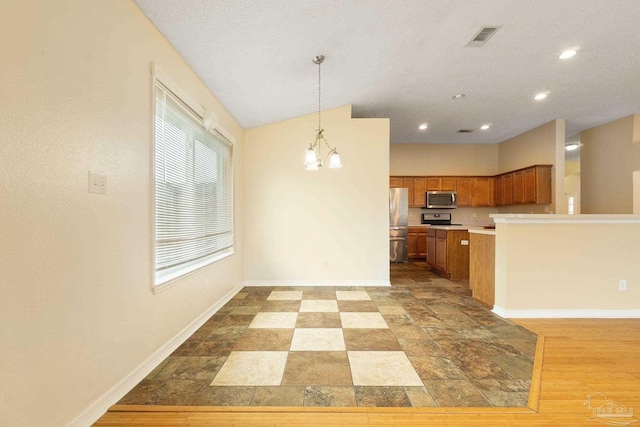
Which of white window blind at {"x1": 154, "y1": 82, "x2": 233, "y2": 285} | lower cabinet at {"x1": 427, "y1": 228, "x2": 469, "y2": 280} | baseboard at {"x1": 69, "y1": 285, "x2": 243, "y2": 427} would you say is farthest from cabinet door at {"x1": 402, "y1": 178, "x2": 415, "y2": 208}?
baseboard at {"x1": 69, "y1": 285, "x2": 243, "y2": 427}

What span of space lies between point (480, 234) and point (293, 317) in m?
2.66

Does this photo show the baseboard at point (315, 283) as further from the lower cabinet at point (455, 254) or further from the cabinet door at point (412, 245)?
the cabinet door at point (412, 245)

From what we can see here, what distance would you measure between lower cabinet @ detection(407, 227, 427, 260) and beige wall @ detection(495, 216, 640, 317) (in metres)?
3.77

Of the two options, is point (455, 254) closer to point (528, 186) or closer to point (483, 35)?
point (528, 186)

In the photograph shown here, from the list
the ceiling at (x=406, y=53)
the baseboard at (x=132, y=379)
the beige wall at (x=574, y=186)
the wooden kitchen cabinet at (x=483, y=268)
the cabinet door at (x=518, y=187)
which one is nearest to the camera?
the baseboard at (x=132, y=379)

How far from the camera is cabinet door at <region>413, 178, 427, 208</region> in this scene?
716 cm

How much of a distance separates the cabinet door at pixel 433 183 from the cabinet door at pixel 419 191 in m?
0.10

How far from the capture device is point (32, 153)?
4.12 ft

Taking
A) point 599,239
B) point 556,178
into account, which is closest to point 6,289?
point 599,239

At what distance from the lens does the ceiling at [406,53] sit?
2.33 metres

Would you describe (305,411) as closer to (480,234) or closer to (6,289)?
(6,289)

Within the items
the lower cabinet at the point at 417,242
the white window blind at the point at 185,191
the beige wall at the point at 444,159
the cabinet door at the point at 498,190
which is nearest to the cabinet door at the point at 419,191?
the beige wall at the point at 444,159

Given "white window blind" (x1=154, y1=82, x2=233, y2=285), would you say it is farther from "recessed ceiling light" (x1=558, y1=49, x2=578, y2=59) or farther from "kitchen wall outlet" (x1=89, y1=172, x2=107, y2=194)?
"recessed ceiling light" (x1=558, y1=49, x2=578, y2=59)

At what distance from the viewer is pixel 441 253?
523 cm
